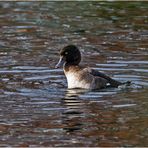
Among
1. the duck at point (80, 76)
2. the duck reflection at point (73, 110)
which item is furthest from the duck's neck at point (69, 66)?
the duck reflection at point (73, 110)

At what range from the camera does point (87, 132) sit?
41.6 ft

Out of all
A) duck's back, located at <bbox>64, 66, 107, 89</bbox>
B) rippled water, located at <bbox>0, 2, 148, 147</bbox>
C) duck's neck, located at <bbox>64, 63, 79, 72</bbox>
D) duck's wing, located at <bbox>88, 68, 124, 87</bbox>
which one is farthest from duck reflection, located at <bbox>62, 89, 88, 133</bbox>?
duck's neck, located at <bbox>64, 63, 79, 72</bbox>

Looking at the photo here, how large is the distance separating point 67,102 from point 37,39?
23.2ft

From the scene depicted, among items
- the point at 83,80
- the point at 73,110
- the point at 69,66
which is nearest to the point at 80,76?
the point at 83,80

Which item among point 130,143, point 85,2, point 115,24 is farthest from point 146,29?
point 130,143

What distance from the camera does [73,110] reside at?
14.3 meters

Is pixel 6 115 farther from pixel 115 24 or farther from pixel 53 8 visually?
pixel 53 8

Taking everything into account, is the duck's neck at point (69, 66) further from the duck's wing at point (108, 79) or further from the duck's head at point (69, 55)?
the duck's wing at point (108, 79)

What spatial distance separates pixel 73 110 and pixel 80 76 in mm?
2526

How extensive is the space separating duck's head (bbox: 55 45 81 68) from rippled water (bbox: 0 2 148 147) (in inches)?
16.7

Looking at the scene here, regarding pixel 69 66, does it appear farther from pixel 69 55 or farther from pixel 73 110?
pixel 73 110

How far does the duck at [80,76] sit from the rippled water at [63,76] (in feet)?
0.88

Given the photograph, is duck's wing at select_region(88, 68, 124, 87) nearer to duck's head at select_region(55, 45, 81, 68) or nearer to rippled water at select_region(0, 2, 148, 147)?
rippled water at select_region(0, 2, 148, 147)

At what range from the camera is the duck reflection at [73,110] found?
1312 centimetres
